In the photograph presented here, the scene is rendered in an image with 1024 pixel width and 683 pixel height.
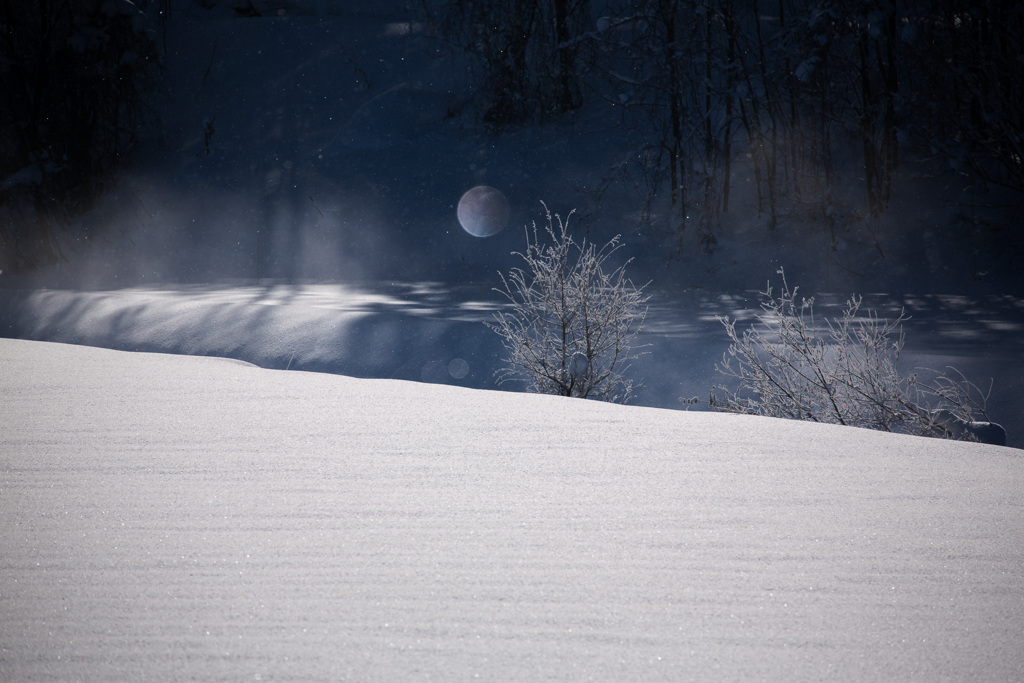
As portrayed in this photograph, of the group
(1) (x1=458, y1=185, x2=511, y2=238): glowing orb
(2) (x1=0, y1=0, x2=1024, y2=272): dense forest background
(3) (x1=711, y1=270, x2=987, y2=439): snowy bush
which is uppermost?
(2) (x1=0, y1=0, x2=1024, y2=272): dense forest background

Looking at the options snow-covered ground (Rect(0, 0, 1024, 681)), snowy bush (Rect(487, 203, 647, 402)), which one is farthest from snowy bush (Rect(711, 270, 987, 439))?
snowy bush (Rect(487, 203, 647, 402))

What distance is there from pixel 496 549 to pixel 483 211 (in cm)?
1271

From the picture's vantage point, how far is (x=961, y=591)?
1.31 metres

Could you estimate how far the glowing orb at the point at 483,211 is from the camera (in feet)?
44.2

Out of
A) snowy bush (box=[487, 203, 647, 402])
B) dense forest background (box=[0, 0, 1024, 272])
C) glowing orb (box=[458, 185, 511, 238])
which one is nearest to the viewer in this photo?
snowy bush (box=[487, 203, 647, 402])

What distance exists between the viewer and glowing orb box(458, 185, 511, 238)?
1348 cm

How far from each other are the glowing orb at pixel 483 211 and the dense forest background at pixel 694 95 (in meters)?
1.65

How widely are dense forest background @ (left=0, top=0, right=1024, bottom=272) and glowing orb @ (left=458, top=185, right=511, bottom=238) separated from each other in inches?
65.1

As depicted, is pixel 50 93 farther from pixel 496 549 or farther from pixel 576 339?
pixel 496 549

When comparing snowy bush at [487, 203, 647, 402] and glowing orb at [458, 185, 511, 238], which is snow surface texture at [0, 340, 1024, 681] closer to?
snowy bush at [487, 203, 647, 402]

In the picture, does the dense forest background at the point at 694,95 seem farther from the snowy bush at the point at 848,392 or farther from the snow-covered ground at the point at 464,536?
the snow-covered ground at the point at 464,536

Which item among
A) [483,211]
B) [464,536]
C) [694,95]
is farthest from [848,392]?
[483,211]

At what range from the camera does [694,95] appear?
42.3ft

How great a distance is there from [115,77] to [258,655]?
53.9 ft
